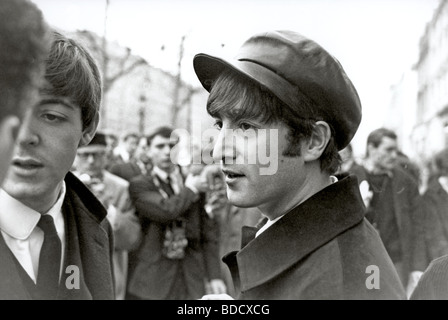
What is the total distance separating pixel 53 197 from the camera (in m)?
1.45

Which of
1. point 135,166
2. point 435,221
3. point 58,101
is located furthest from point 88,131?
point 135,166

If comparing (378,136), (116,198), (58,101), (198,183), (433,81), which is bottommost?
(58,101)

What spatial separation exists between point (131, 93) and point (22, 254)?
1.02m

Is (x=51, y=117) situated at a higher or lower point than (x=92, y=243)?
higher

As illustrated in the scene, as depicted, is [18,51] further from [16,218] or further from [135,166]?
[135,166]

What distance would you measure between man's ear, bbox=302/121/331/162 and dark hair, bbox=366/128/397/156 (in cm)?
47

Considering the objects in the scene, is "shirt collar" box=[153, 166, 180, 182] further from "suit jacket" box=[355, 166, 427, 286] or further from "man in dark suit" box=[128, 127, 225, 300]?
"suit jacket" box=[355, 166, 427, 286]

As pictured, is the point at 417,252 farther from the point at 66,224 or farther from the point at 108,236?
the point at 66,224

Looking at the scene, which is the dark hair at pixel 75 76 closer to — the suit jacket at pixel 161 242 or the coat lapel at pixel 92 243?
the coat lapel at pixel 92 243

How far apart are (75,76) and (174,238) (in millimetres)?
1955

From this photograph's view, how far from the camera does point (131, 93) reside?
2297 millimetres

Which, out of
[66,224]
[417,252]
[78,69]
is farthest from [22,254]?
[417,252]
